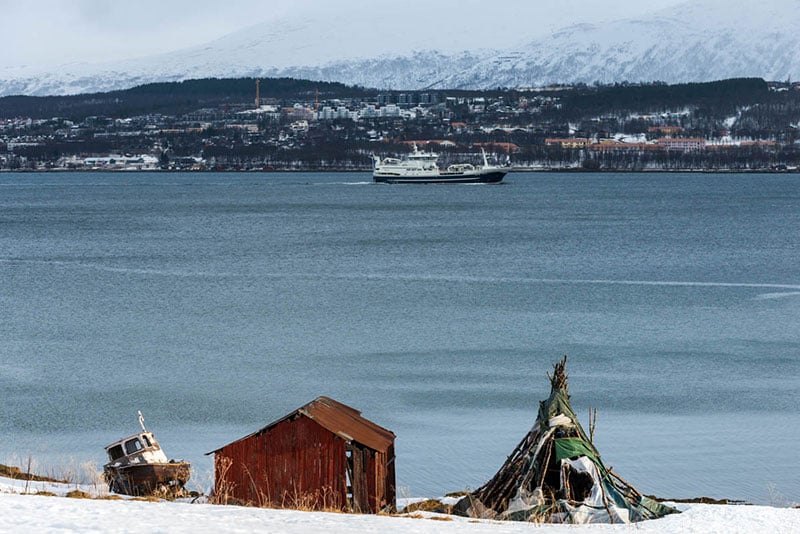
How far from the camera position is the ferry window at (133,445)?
12.6 m

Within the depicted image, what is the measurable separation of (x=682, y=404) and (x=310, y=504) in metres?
8.27

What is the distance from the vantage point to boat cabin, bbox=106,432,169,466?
488 inches

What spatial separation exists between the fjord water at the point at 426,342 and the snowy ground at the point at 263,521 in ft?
8.63

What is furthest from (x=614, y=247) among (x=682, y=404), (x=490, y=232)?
(x=682, y=404)

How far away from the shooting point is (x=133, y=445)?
1262 centimetres

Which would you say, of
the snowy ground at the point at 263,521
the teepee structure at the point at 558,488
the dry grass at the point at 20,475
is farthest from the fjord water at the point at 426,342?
the snowy ground at the point at 263,521

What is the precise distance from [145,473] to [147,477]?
0.04m

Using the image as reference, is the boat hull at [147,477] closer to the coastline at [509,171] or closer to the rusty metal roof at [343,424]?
the rusty metal roof at [343,424]

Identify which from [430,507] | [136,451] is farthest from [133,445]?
[430,507]

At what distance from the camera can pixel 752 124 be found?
195m

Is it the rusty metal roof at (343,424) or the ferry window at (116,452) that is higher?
the rusty metal roof at (343,424)

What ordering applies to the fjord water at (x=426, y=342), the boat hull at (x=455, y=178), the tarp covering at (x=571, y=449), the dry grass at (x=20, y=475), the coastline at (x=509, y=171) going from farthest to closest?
1. the coastline at (x=509, y=171)
2. the boat hull at (x=455, y=178)
3. the fjord water at (x=426, y=342)
4. the dry grass at (x=20, y=475)
5. the tarp covering at (x=571, y=449)

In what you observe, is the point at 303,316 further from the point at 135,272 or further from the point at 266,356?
the point at 135,272

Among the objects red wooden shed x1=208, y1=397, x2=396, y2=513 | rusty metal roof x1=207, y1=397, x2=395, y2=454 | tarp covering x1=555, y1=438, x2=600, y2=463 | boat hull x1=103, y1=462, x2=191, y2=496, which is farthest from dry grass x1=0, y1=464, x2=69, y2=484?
tarp covering x1=555, y1=438, x2=600, y2=463
